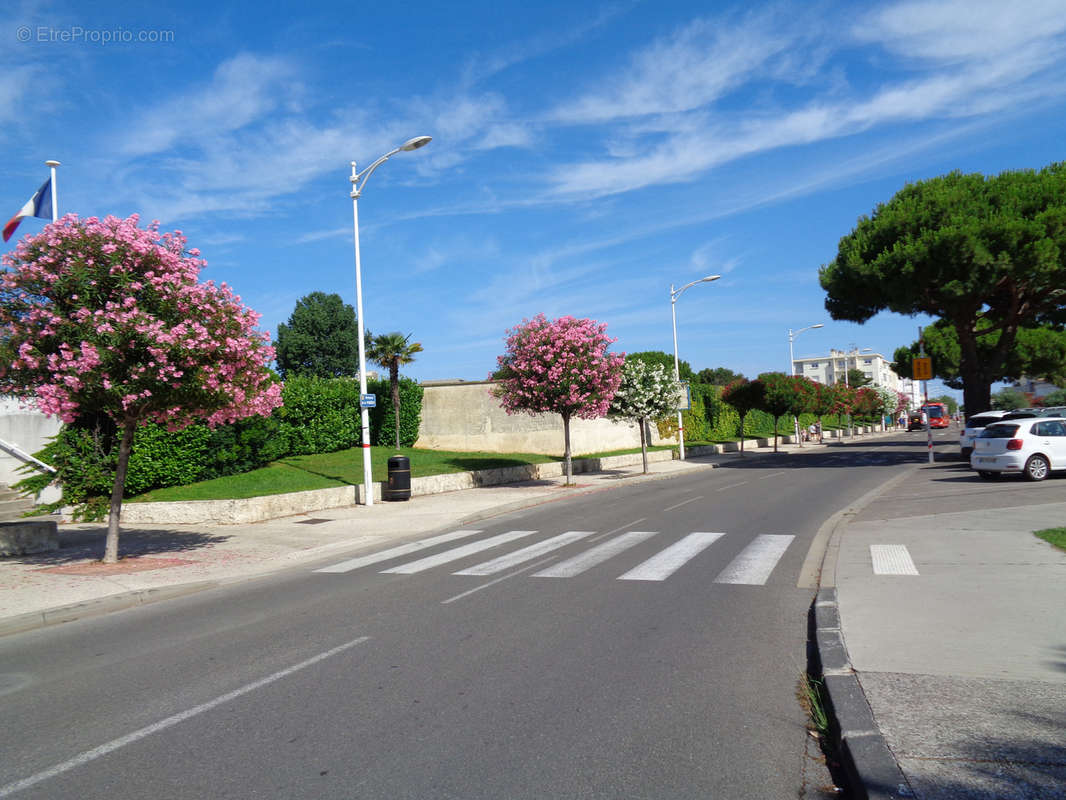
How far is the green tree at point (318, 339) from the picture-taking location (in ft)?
220

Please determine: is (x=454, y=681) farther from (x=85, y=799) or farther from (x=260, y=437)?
(x=260, y=437)

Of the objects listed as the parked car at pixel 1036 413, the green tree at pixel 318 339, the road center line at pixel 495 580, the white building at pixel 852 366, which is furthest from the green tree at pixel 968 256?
the white building at pixel 852 366

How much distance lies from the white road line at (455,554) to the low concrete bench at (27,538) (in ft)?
20.9

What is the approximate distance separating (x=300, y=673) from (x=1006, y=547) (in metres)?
8.66

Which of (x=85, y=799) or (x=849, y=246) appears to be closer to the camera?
(x=85, y=799)

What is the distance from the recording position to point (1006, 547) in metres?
9.61

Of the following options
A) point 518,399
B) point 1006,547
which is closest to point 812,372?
point 518,399

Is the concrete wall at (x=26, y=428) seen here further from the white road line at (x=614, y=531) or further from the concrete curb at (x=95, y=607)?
the white road line at (x=614, y=531)

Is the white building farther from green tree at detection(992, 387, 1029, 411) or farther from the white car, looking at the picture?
the white car

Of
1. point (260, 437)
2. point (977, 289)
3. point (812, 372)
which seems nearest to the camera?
point (260, 437)

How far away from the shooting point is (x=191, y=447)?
62.3 feet

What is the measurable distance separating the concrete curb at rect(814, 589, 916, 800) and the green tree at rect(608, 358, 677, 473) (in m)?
21.6

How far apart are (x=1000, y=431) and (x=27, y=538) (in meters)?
22.0

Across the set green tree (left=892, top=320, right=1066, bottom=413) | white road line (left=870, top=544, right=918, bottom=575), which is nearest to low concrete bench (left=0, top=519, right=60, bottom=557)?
white road line (left=870, top=544, right=918, bottom=575)
